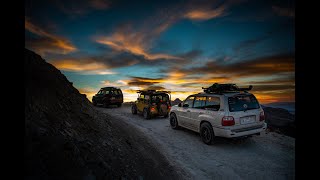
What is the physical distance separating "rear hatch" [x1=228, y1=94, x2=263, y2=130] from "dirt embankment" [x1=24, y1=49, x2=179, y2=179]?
122 inches

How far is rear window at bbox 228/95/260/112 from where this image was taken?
6.62 m

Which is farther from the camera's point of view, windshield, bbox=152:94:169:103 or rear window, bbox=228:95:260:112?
windshield, bbox=152:94:169:103

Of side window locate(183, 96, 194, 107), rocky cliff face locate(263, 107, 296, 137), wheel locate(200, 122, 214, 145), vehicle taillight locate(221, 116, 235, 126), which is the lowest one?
rocky cliff face locate(263, 107, 296, 137)

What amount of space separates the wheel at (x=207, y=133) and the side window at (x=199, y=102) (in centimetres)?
89

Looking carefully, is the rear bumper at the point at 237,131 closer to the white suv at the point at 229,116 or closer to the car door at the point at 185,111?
the white suv at the point at 229,116

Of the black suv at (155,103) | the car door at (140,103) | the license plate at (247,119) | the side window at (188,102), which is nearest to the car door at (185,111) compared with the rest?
the side window at (188,102)

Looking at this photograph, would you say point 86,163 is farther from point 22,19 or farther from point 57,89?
point 57,89

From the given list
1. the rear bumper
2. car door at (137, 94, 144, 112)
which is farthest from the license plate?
car door at (137, 94, 144, 112)

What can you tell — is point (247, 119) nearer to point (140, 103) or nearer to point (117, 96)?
point (140, 103)

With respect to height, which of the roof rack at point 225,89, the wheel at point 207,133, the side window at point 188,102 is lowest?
the wheel at point 207,133

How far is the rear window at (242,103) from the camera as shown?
21.7 ft

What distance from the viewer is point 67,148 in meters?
3.55

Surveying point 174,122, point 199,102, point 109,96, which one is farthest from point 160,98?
point 109,96

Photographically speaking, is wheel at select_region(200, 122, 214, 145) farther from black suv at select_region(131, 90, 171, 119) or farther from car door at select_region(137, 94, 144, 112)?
car door at select_region(137, 94, 144, 112)
